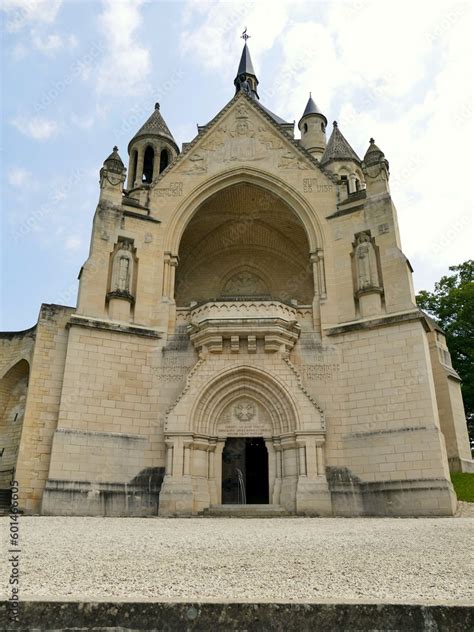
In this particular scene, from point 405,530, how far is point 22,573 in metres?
6.82

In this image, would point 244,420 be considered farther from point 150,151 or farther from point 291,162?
point 150,151

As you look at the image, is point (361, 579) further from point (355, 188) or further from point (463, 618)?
point (355, 188)

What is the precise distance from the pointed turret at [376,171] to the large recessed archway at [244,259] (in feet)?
15.1

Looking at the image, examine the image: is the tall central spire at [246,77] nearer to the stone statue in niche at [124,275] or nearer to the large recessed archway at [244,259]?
the large recessed archway at [244,259]

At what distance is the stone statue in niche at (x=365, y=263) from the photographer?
1644 cm

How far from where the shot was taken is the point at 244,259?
2350 cm

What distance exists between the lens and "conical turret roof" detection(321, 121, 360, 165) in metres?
26.7

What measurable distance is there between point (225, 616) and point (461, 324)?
→ 26.9 meters

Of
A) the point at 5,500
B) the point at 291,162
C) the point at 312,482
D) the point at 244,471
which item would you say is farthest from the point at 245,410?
the point at 291,162

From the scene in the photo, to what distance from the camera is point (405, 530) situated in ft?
29.9

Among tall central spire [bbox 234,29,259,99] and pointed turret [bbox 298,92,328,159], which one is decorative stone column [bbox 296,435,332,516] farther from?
tall central spire [bbox 234,29,259,99]

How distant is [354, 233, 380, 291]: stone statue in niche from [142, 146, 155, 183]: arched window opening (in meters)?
13.9

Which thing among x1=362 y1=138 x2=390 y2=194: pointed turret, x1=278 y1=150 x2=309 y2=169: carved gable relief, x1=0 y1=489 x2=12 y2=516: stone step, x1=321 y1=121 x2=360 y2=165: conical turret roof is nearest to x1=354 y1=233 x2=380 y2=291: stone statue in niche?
x1=362 y1=138 x2=390 y2=194: pointed turret

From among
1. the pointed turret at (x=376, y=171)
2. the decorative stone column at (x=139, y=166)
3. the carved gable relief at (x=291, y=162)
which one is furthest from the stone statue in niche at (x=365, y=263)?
the decorative stone column at (x=139, y=166)
